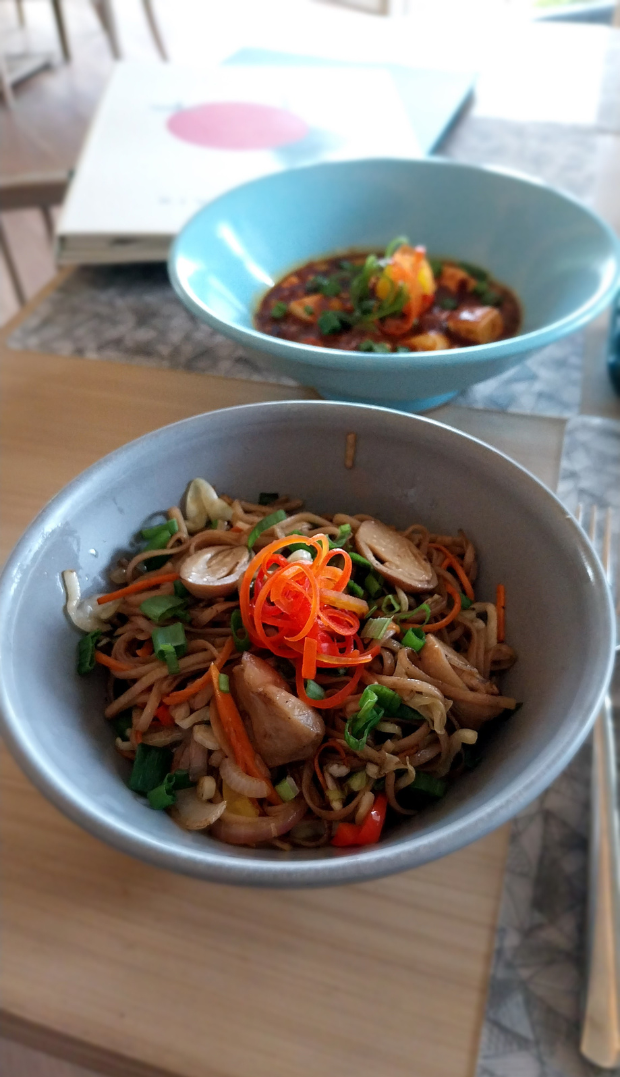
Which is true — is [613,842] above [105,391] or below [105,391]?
below

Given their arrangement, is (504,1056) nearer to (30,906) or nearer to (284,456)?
(30,906)

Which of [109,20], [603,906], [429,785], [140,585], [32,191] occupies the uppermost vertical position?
[109,20]

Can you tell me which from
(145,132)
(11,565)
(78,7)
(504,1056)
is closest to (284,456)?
(11,565)

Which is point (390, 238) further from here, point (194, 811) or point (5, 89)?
point (5, 89)

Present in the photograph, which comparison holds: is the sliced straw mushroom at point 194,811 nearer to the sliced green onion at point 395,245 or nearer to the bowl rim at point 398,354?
the bowl rim at point 398,354

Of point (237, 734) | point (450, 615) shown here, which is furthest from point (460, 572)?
point (237, 734)

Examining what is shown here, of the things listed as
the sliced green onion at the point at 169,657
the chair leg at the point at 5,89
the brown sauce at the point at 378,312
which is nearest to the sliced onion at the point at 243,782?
the sliced green onion at the point at 169,657
